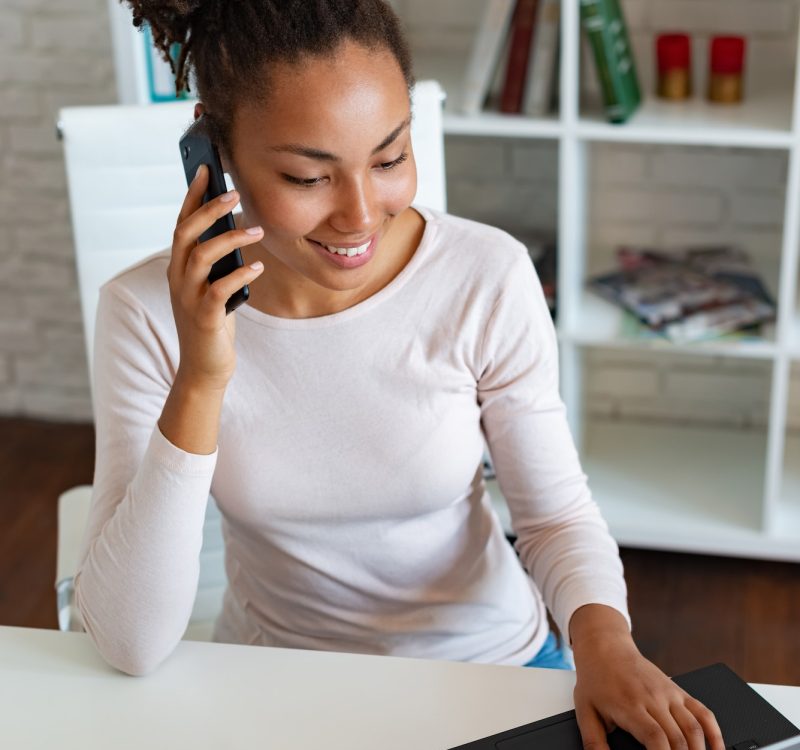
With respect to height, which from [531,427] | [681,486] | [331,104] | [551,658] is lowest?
[681,486]

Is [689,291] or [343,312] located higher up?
[343,312]

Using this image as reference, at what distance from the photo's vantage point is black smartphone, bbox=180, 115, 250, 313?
3.58 ft

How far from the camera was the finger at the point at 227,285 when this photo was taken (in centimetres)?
106

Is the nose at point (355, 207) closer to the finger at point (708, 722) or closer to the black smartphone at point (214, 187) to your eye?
the black smartphone at point (214, 187)

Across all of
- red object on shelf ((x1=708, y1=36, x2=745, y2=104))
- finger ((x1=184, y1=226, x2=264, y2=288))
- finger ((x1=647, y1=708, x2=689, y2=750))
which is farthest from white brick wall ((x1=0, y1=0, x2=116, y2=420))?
finger ((x1=647, y1=708, x2=689, y2=750))

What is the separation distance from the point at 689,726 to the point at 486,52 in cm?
148

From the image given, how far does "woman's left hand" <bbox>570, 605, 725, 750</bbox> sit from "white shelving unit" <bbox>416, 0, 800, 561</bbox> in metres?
1.18

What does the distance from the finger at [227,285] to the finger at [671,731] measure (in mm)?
491

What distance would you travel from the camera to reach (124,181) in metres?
1.45

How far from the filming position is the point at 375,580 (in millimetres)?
1320

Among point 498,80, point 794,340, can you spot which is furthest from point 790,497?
point 498,80

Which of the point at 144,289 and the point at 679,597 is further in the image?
the point at 679,597

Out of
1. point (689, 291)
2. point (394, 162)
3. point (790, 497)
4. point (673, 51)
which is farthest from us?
point (790, 497)

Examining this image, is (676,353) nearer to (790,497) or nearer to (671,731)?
(790,497)
